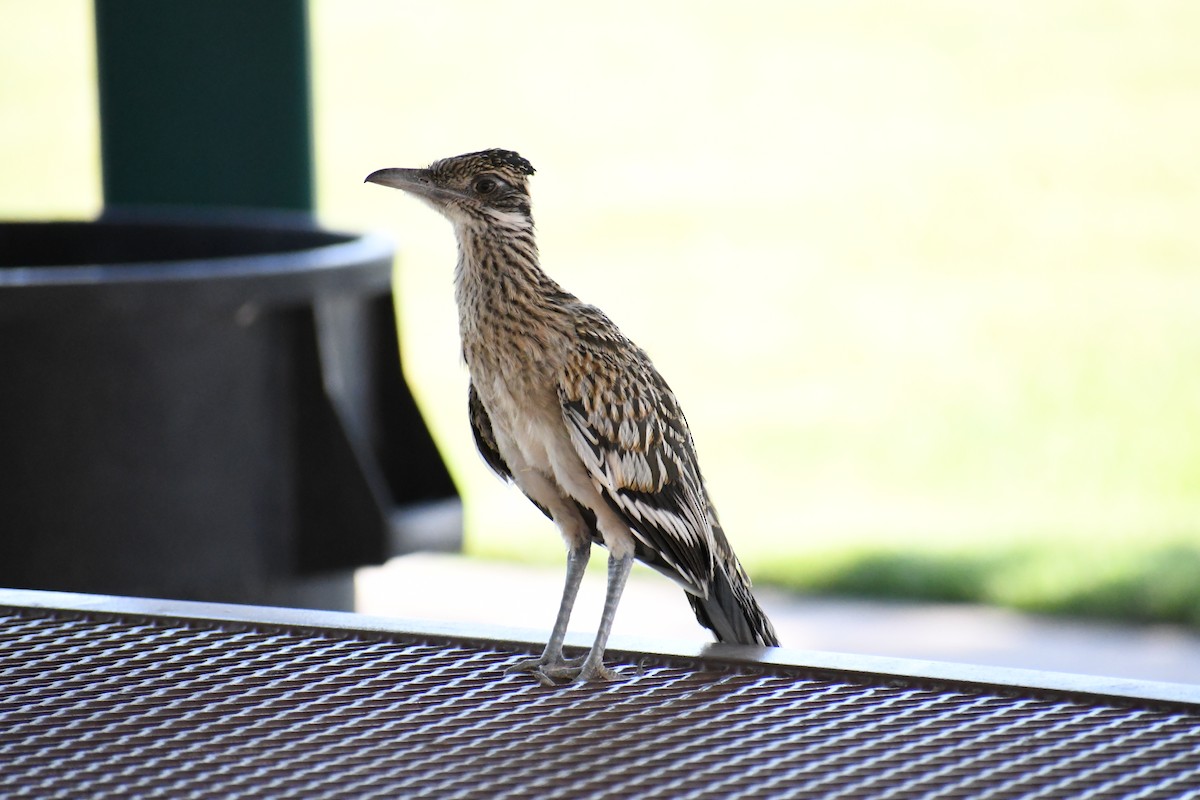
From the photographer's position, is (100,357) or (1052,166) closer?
(100,357)

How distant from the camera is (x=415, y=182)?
305 centimetres

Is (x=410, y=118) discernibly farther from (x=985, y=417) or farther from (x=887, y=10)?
(x=985, y=417)

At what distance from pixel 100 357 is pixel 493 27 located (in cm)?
1196

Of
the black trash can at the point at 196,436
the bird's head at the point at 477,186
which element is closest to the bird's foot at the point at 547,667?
the bird's head at the point at 477,186

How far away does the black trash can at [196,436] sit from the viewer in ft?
13.7

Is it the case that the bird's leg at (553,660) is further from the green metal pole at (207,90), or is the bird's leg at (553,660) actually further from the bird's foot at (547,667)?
the green metal pole at (207,90)

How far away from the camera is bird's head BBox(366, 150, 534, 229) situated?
3.06 metres

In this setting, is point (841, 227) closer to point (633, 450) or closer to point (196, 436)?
point (196, 436)

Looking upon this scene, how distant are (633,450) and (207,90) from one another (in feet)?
11.0

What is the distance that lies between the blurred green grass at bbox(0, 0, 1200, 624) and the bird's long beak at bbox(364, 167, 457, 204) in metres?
4.97

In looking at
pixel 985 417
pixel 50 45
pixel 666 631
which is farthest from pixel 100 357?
pixel 50 45

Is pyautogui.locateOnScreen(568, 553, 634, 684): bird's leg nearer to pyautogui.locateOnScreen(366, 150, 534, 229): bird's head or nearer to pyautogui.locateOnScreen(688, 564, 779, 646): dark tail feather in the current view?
pyautogui.locateOnScreen(688, 564, 779, 646): dark tail feather

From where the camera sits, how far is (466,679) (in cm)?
261

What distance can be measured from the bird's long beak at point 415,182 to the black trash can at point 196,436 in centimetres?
133
